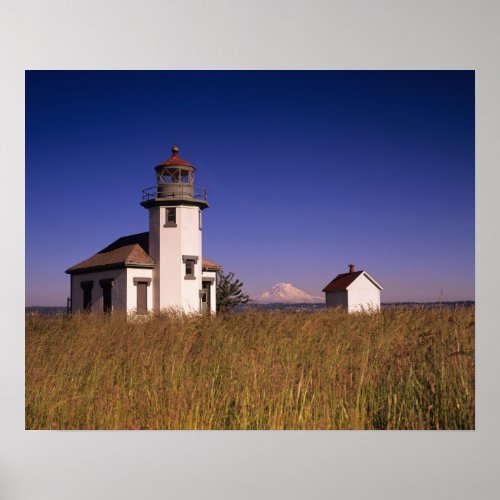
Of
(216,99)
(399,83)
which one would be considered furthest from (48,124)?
(399,83)

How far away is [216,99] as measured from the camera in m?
5.14

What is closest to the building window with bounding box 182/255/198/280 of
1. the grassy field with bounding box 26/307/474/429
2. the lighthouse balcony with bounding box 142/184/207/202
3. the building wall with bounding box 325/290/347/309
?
the lighthouse balcony with bounding box 142/184/207/202

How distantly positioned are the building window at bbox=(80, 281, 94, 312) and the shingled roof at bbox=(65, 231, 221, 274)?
0.56ft

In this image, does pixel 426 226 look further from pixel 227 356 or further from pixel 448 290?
pixel 227 356

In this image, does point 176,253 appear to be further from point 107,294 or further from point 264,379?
point 264,379

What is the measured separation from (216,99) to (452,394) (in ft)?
9.48

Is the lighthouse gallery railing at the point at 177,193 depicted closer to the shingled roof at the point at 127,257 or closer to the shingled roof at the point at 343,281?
the shingled roof at the point at 127,257

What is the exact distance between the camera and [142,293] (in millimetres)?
7777

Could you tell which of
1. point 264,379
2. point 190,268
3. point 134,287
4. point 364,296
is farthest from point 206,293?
point 264,379

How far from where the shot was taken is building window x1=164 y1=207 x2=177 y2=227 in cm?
899

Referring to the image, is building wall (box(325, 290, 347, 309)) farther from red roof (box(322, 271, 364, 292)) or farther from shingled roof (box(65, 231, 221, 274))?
shingled roof (box(65, 231, 221, 274))

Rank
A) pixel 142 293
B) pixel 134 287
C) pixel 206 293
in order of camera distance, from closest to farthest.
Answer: pixel 142 293
pixel 134 287
pixel 206 293

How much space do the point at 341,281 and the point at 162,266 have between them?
12.1ft

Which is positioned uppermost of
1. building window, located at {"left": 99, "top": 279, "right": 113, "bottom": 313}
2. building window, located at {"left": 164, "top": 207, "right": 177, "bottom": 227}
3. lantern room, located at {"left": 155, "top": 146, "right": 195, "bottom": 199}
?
lantern room, located at {"left": 155, "top": 146, "right": 195, "bottom": 199}
